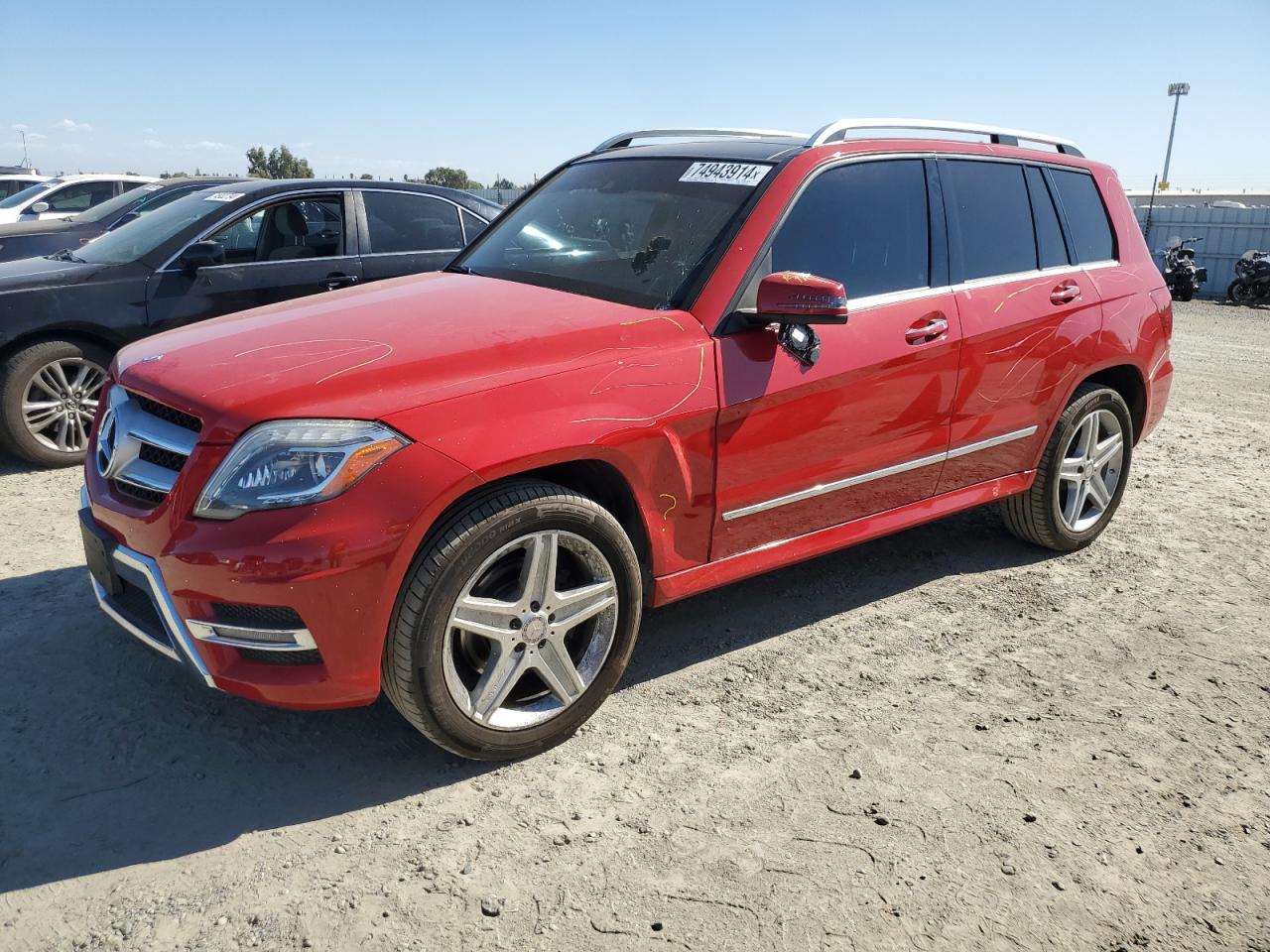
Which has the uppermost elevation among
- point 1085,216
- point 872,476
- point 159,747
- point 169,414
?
point 1085,216

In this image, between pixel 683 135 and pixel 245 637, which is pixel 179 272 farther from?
pixel 245 637

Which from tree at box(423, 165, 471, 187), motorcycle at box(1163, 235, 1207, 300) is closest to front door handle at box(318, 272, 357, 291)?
motorcycle at box(1163, 235, 1207, 300)

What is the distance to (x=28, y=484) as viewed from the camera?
5.71 meters

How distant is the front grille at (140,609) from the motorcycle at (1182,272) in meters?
20.4

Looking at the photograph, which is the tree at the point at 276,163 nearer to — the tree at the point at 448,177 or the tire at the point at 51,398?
the tree at the point at 448,177

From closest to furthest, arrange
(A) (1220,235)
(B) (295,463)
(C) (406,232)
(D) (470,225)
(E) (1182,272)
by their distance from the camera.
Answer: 1. (B) (295,463)
2. (C) (406,232)
3. (D) (470,225)
4. (E) (1182,272)
5. (A) (1220,235)

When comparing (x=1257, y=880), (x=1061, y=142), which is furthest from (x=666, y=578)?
(x=1061, y=142)

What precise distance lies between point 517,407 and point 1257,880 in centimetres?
232

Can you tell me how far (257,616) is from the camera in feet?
8.68

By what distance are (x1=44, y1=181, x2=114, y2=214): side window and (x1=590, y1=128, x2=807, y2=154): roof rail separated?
13.3m

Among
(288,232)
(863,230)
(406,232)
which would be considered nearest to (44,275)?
(288,232)

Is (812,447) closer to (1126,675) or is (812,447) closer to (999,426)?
(999,426)

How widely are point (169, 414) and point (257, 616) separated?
710 millimetres

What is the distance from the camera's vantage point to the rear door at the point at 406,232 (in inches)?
269
